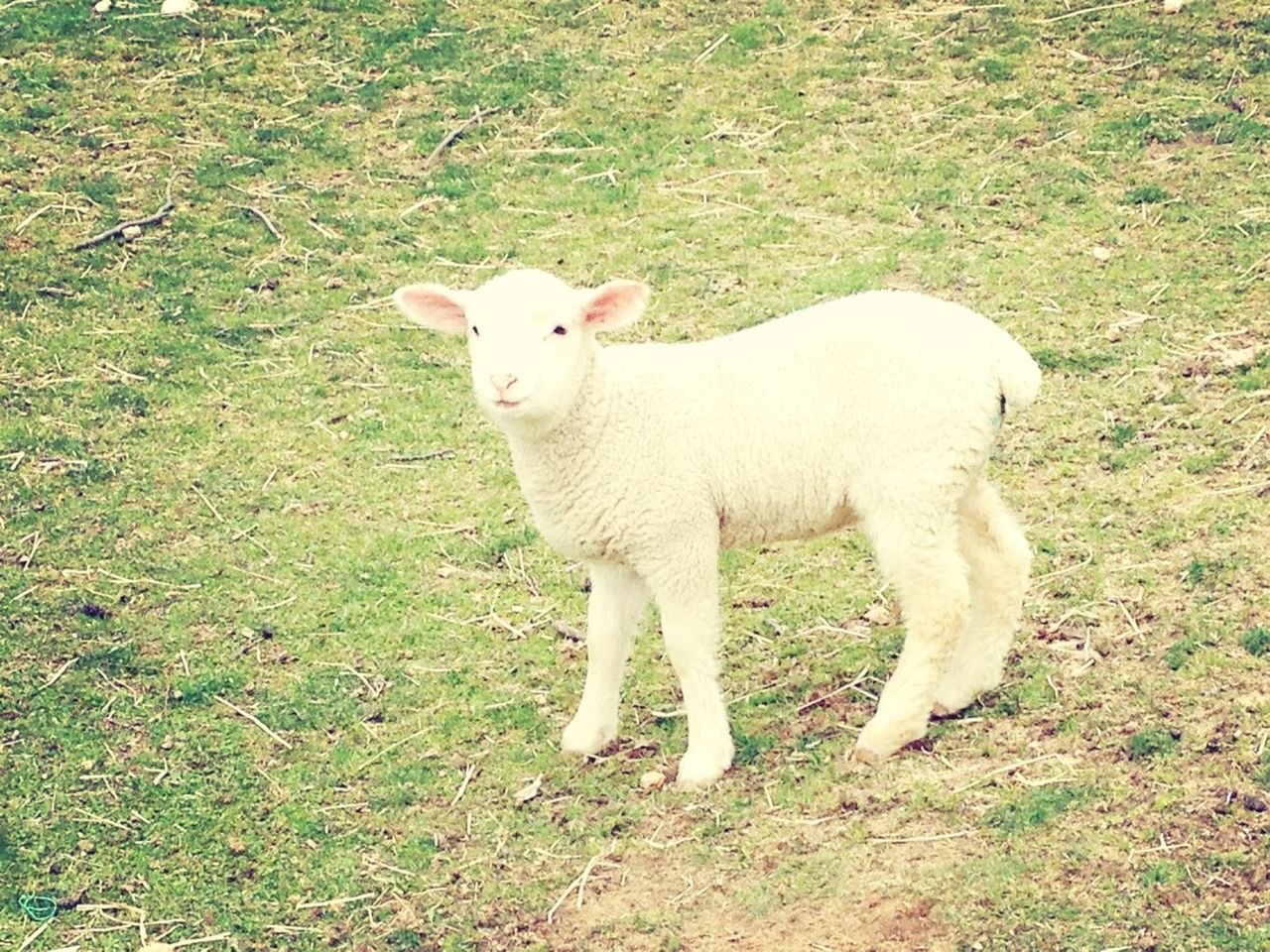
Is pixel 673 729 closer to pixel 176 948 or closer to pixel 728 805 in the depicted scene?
pixel 728 805

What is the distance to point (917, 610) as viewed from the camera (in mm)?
5664

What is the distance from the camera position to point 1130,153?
9414 mm

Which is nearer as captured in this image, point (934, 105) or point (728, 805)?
point (728, 805)

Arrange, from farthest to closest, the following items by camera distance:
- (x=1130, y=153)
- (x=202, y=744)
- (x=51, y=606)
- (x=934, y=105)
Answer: (x=934, y=105), (x=1130, y=153), (x=51, y=606), (x=202, y=744)

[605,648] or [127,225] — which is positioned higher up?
[127,225]

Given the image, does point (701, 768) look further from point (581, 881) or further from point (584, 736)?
point (581, 881)

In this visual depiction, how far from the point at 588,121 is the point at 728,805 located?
5.79 meters

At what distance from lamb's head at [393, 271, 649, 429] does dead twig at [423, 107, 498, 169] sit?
15.0ft

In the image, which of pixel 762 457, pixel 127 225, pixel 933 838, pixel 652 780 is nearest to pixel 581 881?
pixel 652 780

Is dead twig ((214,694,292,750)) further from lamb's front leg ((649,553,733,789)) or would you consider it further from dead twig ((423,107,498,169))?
dead twig ((423,107,498,169))

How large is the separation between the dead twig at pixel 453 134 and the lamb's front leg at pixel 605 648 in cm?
481

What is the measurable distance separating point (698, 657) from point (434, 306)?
4.66 ft

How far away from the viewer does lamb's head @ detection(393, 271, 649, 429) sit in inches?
213

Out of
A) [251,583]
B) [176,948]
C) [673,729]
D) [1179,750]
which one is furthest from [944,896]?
[251,583]
